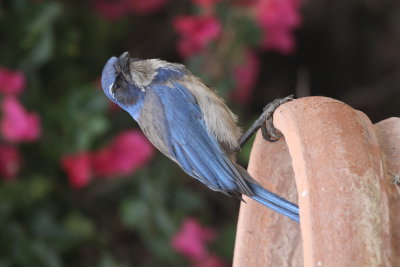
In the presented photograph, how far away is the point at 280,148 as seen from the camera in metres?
1.86

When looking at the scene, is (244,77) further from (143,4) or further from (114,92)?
(114,92)

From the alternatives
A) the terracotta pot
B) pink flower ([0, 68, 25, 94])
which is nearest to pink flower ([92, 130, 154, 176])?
pink flower ([0, 68, 25, 94])

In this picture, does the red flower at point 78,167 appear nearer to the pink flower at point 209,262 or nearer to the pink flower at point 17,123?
the pink flower at point 17,123

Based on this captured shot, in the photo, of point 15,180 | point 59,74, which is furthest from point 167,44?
point 15,180

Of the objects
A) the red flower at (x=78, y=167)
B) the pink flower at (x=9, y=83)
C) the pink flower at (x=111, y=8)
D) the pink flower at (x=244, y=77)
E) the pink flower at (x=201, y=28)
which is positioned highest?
the pink flower at (x=201, y=28)

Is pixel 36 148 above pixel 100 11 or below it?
below

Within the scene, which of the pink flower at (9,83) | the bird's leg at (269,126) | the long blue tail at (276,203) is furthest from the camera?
the pink flower at (9,83)

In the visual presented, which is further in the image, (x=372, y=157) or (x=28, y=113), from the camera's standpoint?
(x=28, y=113)

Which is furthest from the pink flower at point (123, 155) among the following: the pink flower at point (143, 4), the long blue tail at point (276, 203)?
the long blue tail at point (276, 203)

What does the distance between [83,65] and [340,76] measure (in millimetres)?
1726

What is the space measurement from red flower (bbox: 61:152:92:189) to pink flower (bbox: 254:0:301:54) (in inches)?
39.5

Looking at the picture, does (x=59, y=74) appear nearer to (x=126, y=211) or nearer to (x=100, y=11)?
(x=100, y=11)

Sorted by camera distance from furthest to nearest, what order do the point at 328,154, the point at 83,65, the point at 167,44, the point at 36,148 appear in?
the point at 167,44
the point at 83,65
the point at 36,148
the point at 328,154

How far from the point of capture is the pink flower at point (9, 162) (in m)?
2.90
